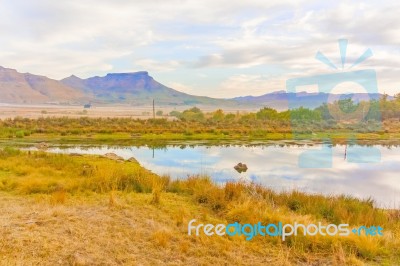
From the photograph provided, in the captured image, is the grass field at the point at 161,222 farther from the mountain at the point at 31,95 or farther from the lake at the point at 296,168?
the mountain at the point at 31,95

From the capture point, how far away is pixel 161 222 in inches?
251

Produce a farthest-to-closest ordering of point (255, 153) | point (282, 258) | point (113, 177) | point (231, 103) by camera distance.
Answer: point (231, 103)
point (255, 153)
point (113, 177)
point (282, 258)

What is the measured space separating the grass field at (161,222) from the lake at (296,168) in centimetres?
257

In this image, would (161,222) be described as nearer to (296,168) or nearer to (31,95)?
(296,168)

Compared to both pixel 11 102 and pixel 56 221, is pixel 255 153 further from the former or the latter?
pixel 11 102

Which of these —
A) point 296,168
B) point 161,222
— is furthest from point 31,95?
point 161,222

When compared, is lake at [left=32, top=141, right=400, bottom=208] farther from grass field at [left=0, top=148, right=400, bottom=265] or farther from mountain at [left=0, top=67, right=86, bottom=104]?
mountain at [left=0, top=67, right=86, bottom=104]

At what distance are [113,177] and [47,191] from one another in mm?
1724

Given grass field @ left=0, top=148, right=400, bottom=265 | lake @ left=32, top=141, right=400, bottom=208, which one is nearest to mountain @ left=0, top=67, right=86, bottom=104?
lake @ left=32, top=141, right=400, bottom=208

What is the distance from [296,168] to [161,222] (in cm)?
1058

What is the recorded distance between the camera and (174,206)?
7637 millimetres

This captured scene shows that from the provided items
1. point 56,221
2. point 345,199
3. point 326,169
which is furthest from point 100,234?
point 326,169

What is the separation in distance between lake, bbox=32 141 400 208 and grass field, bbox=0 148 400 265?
8.44 feet

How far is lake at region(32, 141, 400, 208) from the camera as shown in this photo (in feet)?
38.8
